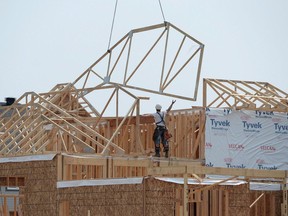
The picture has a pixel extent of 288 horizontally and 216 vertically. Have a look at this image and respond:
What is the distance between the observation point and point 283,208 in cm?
3155

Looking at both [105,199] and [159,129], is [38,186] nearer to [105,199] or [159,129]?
[105,199]

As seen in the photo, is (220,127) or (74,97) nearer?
(220,127)

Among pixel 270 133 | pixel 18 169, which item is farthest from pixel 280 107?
pixel 18 169

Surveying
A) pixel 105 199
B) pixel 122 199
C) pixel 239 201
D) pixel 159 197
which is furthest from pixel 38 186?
pixel 239 201

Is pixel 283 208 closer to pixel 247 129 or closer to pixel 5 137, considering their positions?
pixel 247 129

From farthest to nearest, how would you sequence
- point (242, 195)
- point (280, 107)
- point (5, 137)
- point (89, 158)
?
point (5, 137) → point (280, 107) → point (89, 158) → point (242, 195)

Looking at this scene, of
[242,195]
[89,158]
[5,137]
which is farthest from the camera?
[5,137]

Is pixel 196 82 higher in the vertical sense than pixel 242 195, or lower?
higher

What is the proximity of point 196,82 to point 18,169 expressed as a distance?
657cm

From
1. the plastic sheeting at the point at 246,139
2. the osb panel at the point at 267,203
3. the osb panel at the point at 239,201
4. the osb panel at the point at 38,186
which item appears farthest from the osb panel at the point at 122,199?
the osb panel at the point at 267,203

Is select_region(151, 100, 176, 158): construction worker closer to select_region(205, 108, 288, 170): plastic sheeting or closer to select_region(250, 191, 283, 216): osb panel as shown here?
select_region(205, 108, 288, 170): plastic sheeting

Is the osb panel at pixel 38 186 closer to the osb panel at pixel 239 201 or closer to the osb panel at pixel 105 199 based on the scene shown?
the osb panel at pixel 105 199

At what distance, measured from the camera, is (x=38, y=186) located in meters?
33.3

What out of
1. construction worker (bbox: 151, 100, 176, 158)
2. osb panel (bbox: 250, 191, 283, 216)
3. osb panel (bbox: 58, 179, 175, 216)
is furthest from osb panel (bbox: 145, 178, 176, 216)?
osb panel (bbox: 250, 191, 283, 216)
